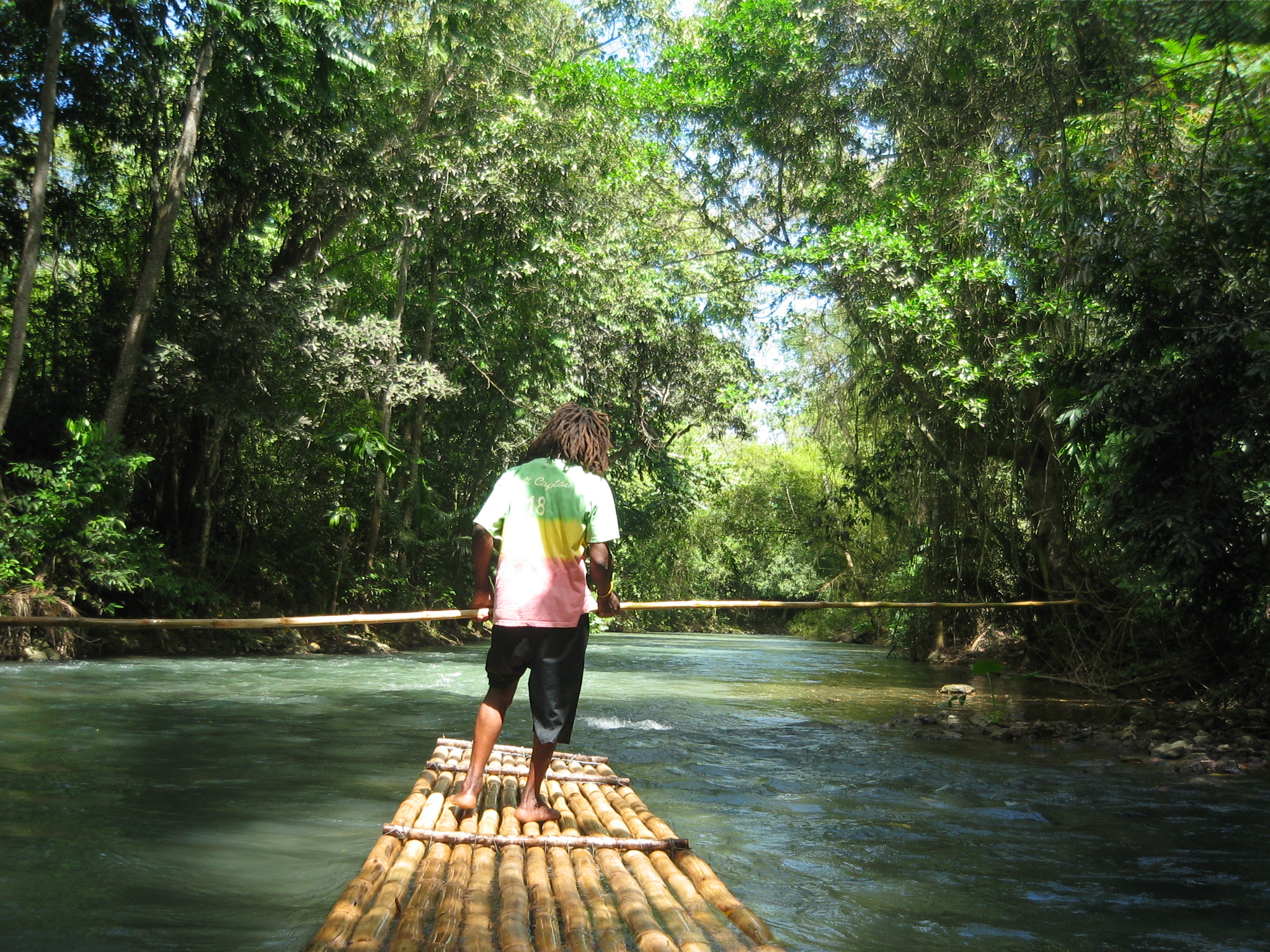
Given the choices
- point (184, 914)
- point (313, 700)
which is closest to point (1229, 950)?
point (184, 914)

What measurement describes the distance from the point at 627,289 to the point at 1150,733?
35.0 feet

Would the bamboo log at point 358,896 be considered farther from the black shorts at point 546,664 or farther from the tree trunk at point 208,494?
the tree trunk at point 208,494

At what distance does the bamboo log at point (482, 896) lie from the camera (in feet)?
7.19

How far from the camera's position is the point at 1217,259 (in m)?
5.90

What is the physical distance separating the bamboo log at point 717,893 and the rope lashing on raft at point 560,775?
0.71 metres

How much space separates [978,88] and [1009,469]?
4389 millimetres

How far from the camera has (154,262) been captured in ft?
37.7

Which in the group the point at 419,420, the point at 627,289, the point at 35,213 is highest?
the point at 627,289

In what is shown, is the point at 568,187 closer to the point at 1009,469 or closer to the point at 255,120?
the point at 255,120

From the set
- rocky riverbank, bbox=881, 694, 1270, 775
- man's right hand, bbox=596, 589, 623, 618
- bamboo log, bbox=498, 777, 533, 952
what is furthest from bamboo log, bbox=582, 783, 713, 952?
rocky riverbank, bbox=881, 694, 1270, 775

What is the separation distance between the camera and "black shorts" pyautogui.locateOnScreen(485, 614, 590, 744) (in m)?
3.41

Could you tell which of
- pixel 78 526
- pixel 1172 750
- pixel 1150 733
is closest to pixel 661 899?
pixel 1172 750

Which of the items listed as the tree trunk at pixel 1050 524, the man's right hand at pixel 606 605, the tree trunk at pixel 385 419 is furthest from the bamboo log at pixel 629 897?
the tree trunk at pixel 385 419

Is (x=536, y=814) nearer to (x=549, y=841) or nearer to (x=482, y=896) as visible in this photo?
(x=549, y=841)
